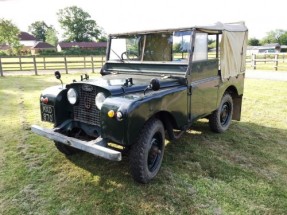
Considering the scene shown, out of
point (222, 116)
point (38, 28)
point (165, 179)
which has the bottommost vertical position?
point (165, 179)

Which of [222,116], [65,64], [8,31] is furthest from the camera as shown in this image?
[8,31]

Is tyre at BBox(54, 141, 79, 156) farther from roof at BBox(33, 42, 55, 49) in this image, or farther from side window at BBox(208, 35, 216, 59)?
roof at BBox(33, 42, 55, 49)

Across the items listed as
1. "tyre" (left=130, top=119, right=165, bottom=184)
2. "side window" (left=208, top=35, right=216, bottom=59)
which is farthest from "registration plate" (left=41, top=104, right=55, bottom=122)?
"side window" (left=208, top=35, right=216, bottom=59)

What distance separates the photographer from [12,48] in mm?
48062

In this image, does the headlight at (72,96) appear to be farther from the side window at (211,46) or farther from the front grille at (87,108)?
the side window at (211,46)

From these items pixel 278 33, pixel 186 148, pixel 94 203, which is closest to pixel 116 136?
pixel 94 203

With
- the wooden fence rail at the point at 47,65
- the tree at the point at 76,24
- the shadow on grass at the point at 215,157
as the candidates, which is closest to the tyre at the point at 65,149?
the shadow on grass at the point at 215,157

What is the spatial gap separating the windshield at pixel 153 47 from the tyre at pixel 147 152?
130cm

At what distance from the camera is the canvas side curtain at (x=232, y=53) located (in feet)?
16.5

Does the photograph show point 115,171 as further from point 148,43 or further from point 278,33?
point 278,33

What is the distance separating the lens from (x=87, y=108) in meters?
3.70

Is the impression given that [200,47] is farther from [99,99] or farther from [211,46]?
[99,99]

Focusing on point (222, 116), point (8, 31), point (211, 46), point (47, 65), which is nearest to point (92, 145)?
point (211, 46)

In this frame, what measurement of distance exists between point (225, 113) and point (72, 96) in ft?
11.5
